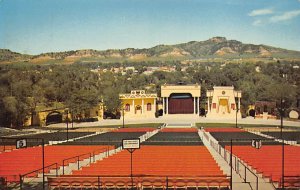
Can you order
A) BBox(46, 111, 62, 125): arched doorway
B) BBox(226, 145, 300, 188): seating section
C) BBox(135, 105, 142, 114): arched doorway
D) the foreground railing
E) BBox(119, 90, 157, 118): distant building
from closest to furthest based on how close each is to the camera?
the foreground railing, BBox(226, 145, 300, 188): seating section, BBox(46, 111, 62, 125): arched doorway, BBox(119, 90, 157, 118): distant building, BBox(135, 105, 142, 114): arched doorway

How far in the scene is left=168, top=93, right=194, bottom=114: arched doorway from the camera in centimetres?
7341

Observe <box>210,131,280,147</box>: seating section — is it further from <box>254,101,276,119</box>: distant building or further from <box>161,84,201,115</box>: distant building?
<box>161,84,201,115</box>: distant building

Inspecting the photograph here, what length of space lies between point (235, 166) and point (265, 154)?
330 centimetres

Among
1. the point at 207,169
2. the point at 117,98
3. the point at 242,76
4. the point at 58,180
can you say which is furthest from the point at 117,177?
the point at 242,76

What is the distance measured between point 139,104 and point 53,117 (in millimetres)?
22709

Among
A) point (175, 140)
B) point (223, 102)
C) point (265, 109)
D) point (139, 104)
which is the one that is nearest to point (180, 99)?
point (139, 104)

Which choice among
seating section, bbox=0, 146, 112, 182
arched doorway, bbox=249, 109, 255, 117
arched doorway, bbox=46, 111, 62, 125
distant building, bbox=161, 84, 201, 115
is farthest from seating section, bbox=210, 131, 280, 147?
arched doorway, bbox=249, 109, 255, 117

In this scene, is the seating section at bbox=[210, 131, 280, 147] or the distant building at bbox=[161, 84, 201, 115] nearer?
the seating section at bbox=[210, 131, 280, 147]

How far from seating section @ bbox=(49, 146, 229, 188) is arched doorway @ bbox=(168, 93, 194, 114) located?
5096 cm

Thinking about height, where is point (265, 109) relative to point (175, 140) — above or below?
above

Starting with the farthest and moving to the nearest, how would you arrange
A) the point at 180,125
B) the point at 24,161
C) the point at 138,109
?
the point at 138,109, the point at 180,125, the point at 24,161

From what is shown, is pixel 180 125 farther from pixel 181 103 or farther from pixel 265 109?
pixel 181 103

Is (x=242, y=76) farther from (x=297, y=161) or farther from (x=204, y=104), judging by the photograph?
(x=297, y=161)

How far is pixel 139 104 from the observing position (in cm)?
7025
